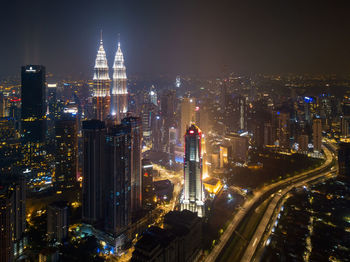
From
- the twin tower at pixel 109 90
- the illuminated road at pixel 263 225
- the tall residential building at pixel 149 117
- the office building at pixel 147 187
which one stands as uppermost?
Result: the twin tower at pixel 109 90

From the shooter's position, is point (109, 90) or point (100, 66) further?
point (109, 90)

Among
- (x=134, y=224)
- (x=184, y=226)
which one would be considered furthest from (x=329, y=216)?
(x=134, y=224)

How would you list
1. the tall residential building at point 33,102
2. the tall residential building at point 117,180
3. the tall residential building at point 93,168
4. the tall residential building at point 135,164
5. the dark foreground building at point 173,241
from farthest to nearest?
the tall residential building at point 33,102 < the tall residential building at point 135,164 < the tall residential building at point 93,168 < the tall residential building at point 117,180 < the dark foreground building at point 173,241

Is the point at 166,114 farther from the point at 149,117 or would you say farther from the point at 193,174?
the point at 193,174

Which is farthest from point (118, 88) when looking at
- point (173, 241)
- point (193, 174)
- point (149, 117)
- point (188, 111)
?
point (173, 241)

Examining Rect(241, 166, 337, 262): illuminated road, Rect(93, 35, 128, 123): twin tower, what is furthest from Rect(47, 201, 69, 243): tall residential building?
Rect(93, 35, 128, 123): twin tower

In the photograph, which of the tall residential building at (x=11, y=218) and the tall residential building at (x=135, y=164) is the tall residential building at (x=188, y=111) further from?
the tall residential building at (x=11, y=218)

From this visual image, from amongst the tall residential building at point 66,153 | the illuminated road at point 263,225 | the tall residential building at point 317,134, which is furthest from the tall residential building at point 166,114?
the tall residential building at point 317,134
